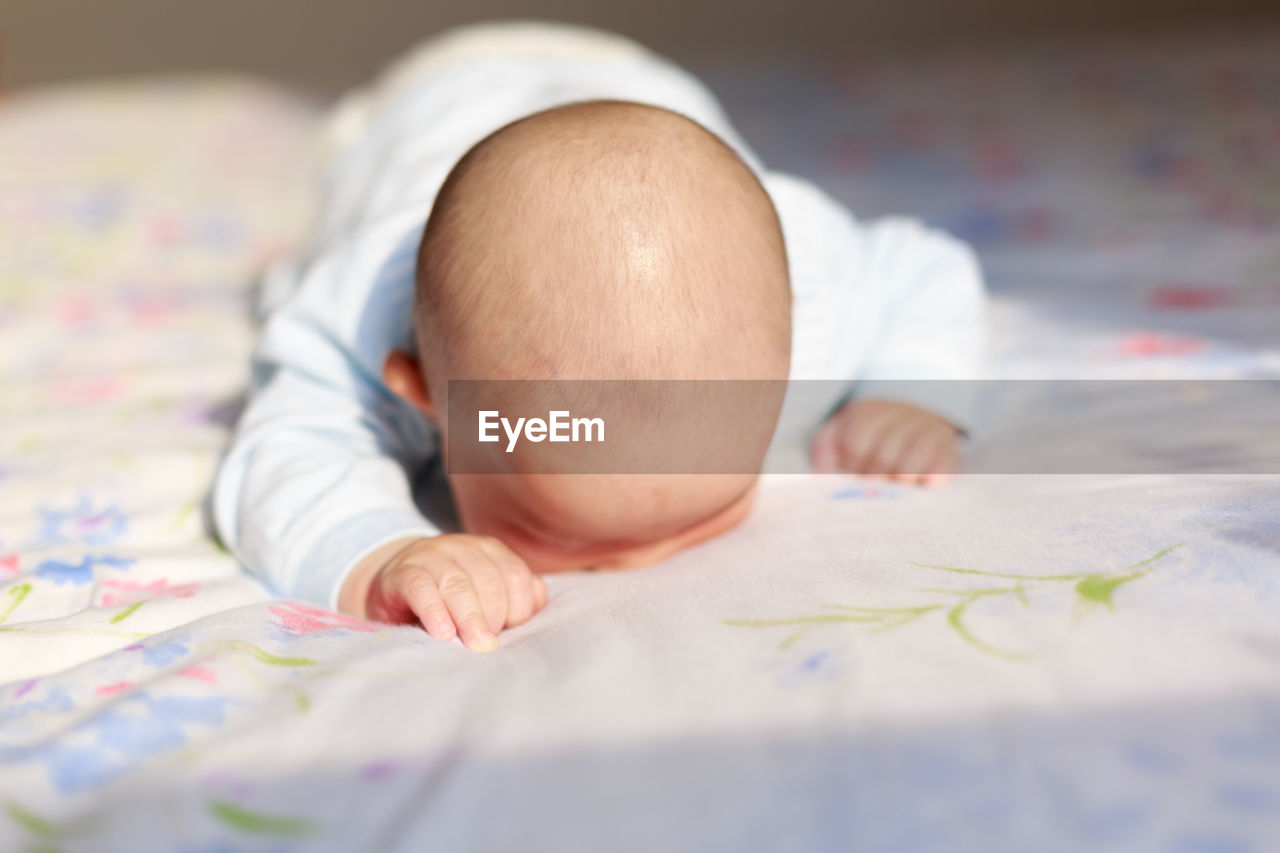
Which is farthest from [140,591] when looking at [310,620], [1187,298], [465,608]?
[1187,298]

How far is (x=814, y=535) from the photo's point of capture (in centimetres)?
70

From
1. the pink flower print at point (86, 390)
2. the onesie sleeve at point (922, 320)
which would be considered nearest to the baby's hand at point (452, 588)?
the onesie sleeve at point (922, 320)

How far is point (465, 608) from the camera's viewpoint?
Answer: 64 cm

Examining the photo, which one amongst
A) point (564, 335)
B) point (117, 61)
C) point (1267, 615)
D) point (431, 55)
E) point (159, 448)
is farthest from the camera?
point (117, 61)

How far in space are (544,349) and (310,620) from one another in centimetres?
22

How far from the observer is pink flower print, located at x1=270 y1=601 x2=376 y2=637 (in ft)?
2.10

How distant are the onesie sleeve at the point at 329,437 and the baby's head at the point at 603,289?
103mm

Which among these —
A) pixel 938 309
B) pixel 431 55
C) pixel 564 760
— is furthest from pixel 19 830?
pixel 431 55

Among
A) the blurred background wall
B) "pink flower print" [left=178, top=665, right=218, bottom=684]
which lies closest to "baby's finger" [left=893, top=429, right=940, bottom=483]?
"pink flower print" [left=178, top=665, right=218, bottom=684]

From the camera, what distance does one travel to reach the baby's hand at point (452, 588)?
63 centimetres

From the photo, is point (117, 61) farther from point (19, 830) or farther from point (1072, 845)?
point (1072, 845)

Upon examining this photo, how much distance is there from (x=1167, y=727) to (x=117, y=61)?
3668mm

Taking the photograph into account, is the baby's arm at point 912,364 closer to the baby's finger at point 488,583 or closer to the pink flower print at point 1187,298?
the pink flower print at point 1187,298

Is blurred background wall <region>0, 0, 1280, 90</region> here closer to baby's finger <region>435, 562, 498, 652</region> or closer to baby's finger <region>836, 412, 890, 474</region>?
baby's finger <region>836, 412, 890, 474</region>
